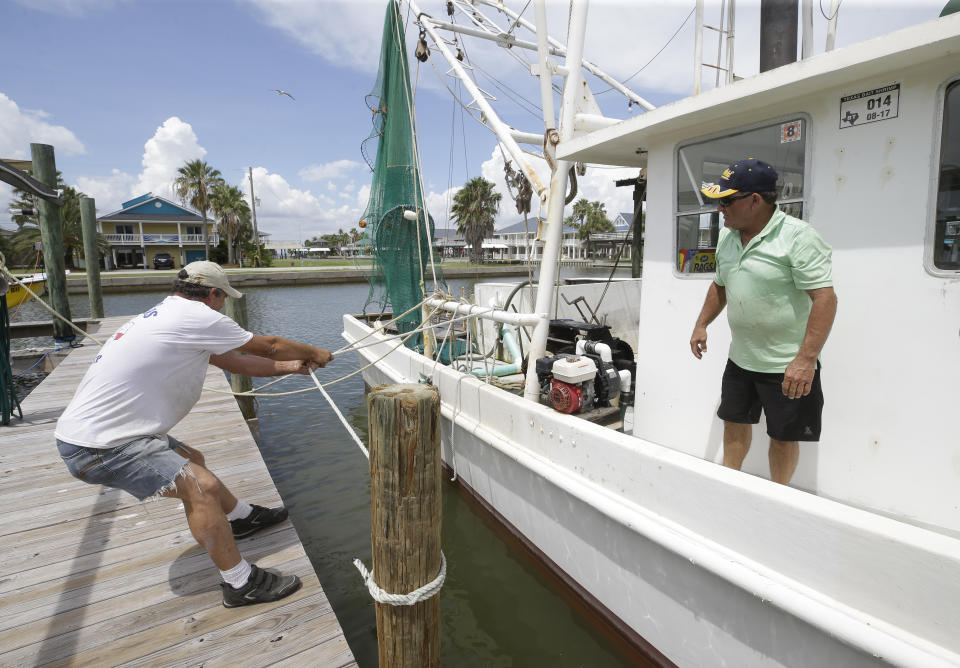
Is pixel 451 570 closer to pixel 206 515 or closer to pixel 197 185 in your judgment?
pixel 206 515

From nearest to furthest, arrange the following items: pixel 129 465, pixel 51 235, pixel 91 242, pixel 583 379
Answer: pixel 129 465 → pixel 583 379 → pixel 51 235 → pixel 91 242

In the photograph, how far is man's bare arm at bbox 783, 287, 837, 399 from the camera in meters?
2.12

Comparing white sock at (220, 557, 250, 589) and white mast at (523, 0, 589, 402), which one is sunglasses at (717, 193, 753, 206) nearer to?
white mast at (523, 0, 589, 402)

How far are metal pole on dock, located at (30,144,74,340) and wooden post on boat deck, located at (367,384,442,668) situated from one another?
28.3 ft

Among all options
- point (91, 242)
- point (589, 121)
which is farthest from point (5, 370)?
point (91, 242)

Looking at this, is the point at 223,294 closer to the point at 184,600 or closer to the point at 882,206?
the point at 184,600

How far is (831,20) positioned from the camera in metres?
2.87

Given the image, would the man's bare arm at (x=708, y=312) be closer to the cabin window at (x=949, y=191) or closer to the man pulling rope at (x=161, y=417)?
the cabin window at (x=949, y=191)

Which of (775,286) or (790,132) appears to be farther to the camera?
(790,132)

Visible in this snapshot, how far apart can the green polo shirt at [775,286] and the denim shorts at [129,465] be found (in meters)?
2.83

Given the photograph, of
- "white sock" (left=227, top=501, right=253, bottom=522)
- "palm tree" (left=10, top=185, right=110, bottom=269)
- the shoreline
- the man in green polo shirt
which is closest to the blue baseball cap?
the man in green polo shirt

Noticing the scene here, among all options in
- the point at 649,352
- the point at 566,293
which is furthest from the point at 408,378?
the point at 649,352

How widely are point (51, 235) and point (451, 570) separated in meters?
8.85

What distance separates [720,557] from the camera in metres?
2.13
